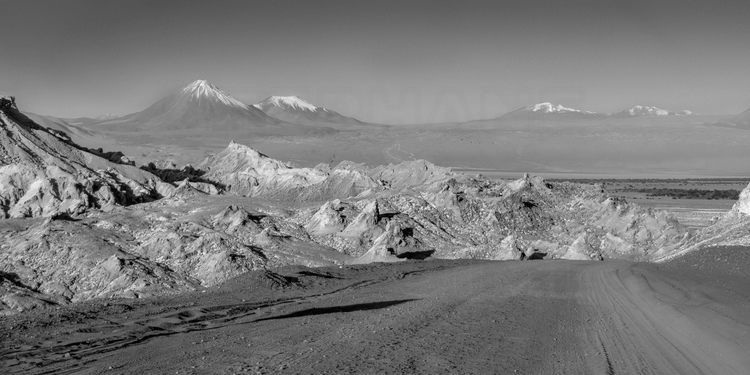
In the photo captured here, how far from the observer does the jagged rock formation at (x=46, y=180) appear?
4059 cm

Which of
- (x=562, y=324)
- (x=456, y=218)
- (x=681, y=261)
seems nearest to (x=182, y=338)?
(x=562, y=324)

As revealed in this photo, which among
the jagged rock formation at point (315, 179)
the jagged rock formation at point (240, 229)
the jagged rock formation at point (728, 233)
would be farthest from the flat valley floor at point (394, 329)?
the jagged rock formation at point (315, 179)

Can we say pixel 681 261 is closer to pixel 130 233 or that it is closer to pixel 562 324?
pixel 562 324

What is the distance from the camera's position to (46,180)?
137ft

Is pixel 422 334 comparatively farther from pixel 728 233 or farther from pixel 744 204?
pixel 744 204

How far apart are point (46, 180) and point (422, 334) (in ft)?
118

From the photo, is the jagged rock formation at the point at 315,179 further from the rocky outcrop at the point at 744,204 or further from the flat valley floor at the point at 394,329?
the flat valley floor at the point at 394,329

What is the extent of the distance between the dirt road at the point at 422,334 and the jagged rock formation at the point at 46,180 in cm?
2760

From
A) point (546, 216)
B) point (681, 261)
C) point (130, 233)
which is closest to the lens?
point (681, 261)

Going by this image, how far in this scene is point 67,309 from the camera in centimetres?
1403

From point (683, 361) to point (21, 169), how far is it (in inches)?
1702

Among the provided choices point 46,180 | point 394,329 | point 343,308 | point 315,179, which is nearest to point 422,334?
point 394,329

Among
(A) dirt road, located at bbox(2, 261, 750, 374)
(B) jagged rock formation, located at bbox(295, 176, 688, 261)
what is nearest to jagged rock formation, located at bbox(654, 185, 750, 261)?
(B) jagged rock formation, located at bbox(295, 176, 688, 261)

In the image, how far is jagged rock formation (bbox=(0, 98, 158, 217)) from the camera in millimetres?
40594
